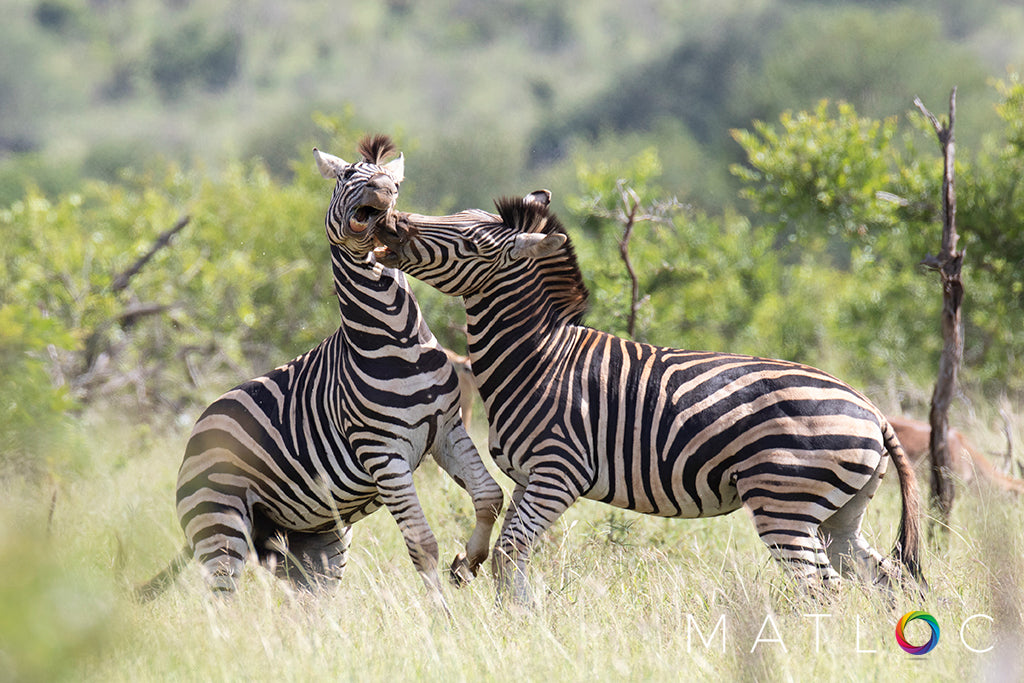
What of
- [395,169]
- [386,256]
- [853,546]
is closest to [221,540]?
[386,256]

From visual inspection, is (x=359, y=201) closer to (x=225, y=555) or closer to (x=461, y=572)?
(x=461, y=572)

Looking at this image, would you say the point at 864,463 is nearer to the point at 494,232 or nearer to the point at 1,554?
the point at 494,232

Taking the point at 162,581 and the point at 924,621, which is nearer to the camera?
the point at 924,621

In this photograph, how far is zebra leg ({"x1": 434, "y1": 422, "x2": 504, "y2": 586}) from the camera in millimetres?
4918

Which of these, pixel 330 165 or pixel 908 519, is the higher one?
pixel 330 165

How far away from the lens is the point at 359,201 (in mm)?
4715

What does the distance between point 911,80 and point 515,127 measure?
95.1ft

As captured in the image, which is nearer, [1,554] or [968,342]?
[1,554]

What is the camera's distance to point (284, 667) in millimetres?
3873

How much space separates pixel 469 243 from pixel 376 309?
2.01 ft

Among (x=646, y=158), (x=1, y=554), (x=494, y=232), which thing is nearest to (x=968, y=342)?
(x=646, y=158)

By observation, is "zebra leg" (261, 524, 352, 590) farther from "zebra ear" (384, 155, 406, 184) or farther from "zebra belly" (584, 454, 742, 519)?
"zebra ear" (384, 155, 406, 184)

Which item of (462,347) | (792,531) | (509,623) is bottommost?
(792,531)

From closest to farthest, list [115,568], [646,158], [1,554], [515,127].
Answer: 1. [1,554]
2. [115,568]
3. [646,158]
4. [515,127]
